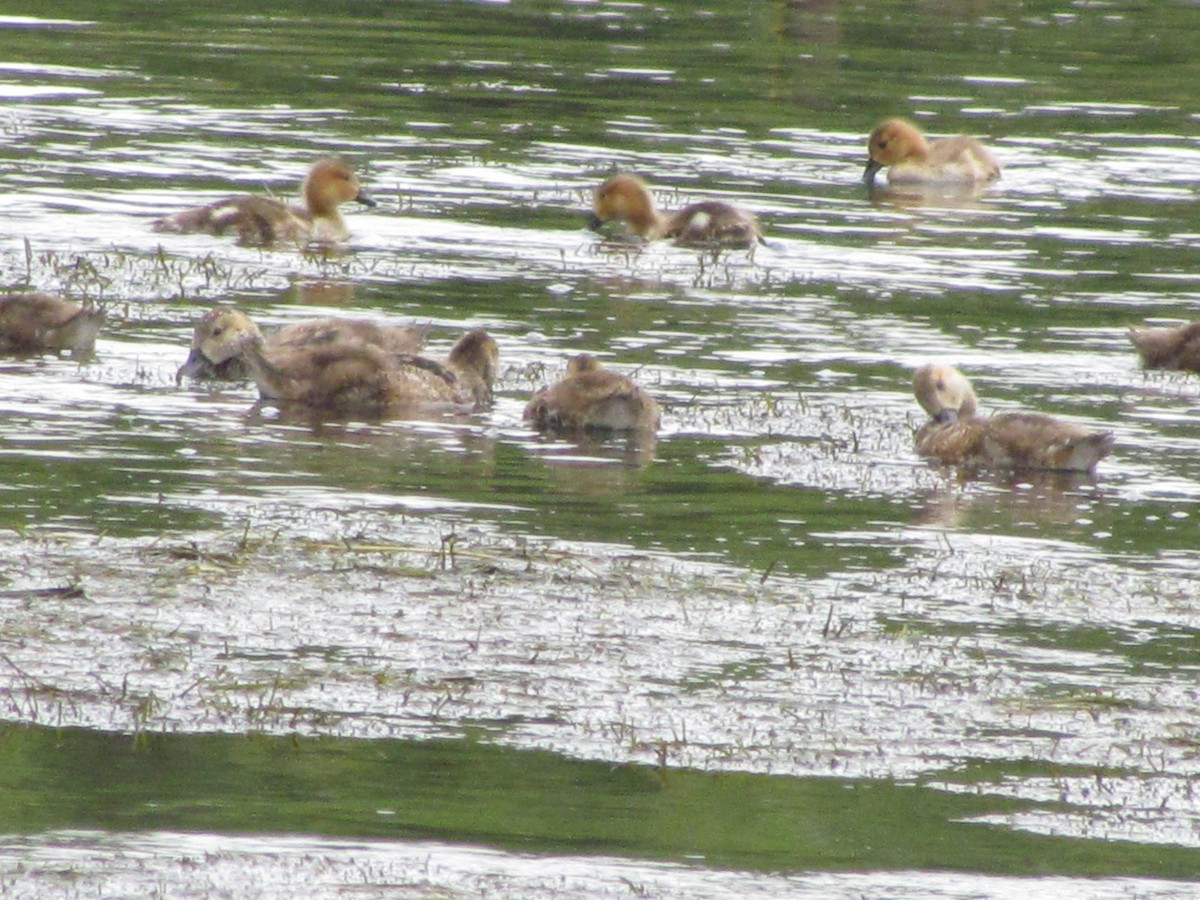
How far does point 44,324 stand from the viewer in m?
13.5

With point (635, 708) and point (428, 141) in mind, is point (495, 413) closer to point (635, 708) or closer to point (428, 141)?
point (635, 708)

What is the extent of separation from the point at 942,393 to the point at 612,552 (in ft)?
10.9

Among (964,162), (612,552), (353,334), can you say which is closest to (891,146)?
(964,162)

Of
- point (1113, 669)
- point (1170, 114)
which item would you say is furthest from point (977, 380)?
point (1170, 114)

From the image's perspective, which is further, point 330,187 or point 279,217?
point 330,187

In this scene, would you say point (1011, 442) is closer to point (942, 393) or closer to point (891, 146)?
point (942, 393)

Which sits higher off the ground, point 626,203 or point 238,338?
point 626,203

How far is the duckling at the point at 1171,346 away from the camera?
14.3 m

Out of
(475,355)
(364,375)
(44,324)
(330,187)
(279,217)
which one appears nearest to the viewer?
(364,375)

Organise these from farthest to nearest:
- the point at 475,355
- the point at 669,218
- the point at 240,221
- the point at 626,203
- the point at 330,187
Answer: the point at 669,218, the point at 626,203, the point at 330,187, the point at 240,221, the point at 475,355

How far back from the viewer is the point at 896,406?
13125 millimetres

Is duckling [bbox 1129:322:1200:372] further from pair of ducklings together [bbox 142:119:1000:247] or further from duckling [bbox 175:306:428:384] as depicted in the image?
pair of ducklings together [bbox 142:119:1000:247]

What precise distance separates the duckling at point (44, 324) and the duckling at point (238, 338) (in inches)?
25.3

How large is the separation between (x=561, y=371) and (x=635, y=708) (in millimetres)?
6479
